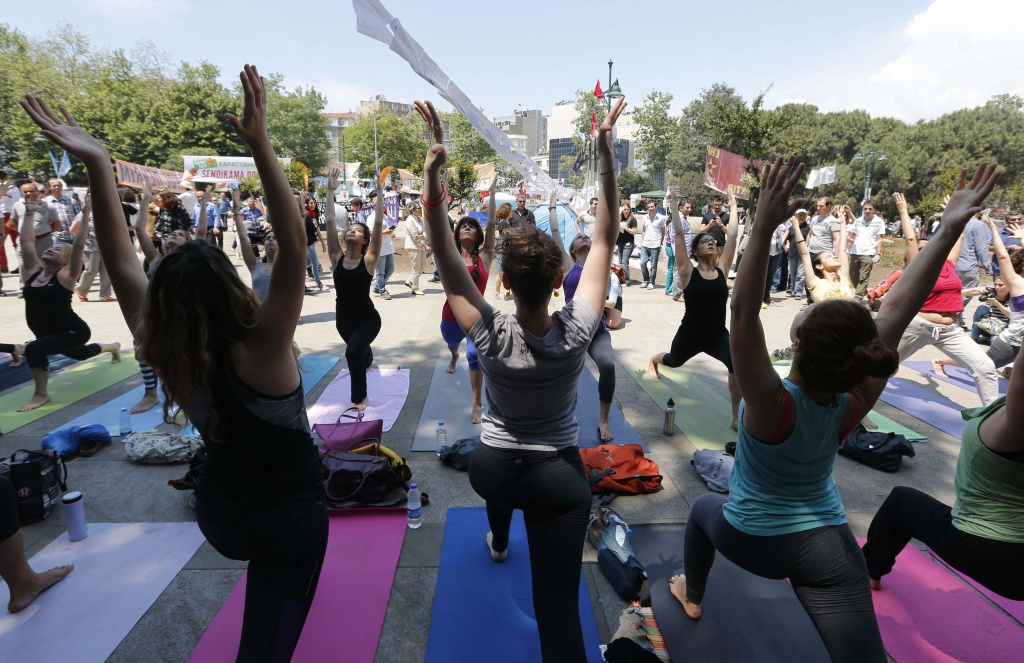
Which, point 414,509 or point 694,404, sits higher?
point 414,509

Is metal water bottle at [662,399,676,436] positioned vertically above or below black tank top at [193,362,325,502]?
below

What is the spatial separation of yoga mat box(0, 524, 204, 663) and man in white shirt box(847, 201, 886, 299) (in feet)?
42.2

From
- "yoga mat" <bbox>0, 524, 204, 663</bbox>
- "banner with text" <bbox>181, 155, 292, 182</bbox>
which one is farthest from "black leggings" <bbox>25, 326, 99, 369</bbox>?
"banner with text" <bbox>181, 155, 292, 182</bbox>

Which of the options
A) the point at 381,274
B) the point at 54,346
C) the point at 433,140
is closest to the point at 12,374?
the point at 54,346

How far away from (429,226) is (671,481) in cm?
332

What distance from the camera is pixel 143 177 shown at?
16.3 m

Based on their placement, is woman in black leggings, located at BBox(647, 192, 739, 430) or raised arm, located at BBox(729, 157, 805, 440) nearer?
raised arm, located at BBox(729, 157, 805, 440)

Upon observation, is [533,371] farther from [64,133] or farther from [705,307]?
[705,307]

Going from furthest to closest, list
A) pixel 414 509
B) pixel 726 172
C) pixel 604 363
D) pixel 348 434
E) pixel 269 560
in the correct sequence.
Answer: pixel 726 172, pixel 604 363, pixel 348 434, pixel 414 509, pixel 269 560

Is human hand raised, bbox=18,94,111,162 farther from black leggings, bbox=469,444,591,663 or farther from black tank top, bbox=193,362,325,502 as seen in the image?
black leggings, bbox=469,444,591,663

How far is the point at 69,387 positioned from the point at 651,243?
38.9 ft

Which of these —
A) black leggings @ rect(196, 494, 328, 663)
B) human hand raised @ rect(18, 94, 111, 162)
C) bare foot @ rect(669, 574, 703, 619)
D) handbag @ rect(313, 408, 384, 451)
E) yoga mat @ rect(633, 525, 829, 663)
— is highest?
human hand raised @ rect(18, 94, 111, 162)

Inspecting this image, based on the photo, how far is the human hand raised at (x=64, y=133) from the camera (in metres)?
1.95

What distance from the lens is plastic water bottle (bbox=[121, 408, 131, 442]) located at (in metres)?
5.17
